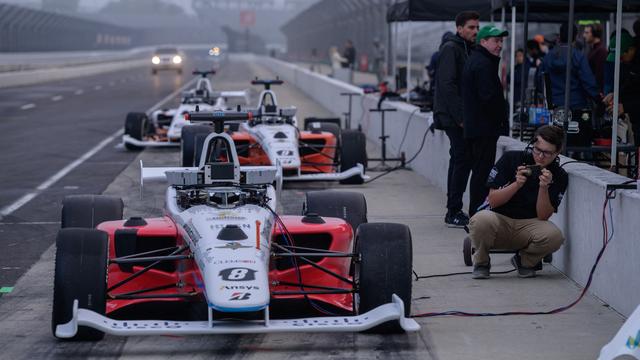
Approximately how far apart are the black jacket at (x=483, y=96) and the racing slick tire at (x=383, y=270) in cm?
405

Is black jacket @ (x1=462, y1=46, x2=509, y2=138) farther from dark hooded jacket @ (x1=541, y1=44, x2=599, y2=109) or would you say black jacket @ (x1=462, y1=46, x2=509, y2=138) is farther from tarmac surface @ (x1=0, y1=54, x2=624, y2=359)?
dark hooded jacket @ (x1=541, y1=44, x2=599, y2=109)

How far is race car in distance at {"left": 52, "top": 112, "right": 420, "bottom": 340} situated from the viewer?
6.74m

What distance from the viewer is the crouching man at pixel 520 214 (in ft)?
29.2

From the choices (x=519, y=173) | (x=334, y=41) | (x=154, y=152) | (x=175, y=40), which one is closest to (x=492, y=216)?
(x=519, y=173)

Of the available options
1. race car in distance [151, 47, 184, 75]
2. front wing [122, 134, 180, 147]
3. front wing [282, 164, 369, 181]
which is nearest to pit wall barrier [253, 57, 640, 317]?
front wing [282, 164, 369, 181]

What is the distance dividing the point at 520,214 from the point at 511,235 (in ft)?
0.53

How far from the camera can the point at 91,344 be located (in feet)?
23.2

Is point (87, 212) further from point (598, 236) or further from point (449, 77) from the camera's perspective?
point (449, 77)

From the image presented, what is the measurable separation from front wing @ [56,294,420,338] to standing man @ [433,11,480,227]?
4.89 meters

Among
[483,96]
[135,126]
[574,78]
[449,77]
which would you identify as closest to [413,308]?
[483,96]

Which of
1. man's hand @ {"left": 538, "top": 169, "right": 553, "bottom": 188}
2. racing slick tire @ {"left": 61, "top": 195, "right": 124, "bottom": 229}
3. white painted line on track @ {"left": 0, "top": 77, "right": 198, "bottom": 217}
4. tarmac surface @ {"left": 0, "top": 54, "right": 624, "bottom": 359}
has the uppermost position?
man's hand @ {"left": 538, "top": 169, "right": 553, "bottom": 188}

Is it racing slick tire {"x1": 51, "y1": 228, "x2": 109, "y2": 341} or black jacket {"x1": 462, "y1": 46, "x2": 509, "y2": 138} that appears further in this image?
black jacket {"x1": 462, "y1": 46, "x2": 509, "y2": 138}

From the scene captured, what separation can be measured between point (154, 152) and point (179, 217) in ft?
41.5

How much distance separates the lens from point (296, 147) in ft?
48.4
